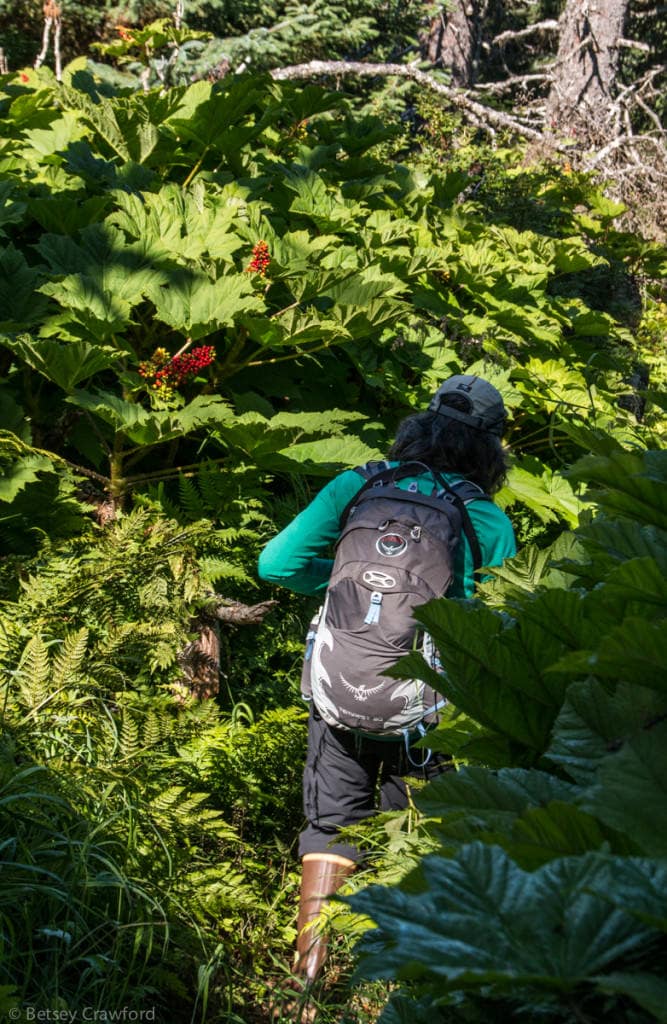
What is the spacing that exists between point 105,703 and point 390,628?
1265 millimetres

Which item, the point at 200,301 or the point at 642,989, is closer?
the point at 642,989

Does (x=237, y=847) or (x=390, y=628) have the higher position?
(x=390, y=628)

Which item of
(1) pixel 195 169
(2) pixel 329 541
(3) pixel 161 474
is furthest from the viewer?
(1) pixel 195 169

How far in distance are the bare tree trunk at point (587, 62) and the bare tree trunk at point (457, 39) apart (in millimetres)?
2121

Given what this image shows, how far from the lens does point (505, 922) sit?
0.70 metres

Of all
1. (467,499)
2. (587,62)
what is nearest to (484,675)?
(467,499)

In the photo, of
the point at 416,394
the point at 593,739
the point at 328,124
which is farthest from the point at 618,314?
the point at 593,739

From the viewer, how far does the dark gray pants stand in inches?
125

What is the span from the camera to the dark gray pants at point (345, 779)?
125 inches

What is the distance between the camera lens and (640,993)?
623 millimetres

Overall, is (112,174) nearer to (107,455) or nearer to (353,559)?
(107,455)

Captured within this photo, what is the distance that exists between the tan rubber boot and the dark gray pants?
0.03 meters

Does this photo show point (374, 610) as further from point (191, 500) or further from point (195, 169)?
point (195, 169)

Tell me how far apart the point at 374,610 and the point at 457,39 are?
1196cm
